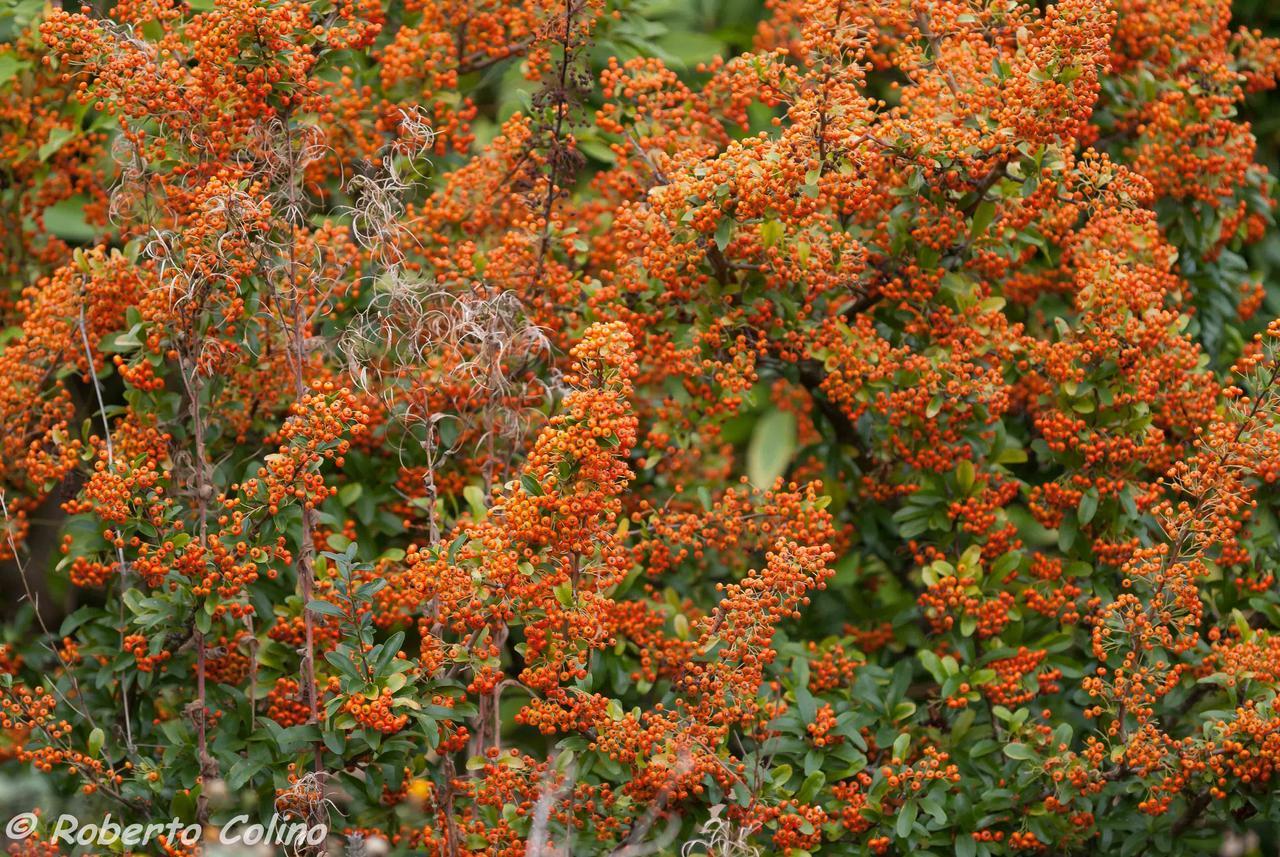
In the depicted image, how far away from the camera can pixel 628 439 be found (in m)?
2.68

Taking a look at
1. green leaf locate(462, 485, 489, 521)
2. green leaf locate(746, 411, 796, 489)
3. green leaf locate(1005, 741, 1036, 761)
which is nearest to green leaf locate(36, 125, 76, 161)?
green leaf locate(462, 485, 489, 521)

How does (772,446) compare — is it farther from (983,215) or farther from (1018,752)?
(1018,752)

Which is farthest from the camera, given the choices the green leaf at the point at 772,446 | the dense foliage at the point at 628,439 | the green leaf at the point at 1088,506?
the green leaf at the point at 772,446

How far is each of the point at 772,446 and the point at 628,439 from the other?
1.84m

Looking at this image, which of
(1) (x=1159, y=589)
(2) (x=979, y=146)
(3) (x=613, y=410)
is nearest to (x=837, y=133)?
(2) (x=979, y=146)

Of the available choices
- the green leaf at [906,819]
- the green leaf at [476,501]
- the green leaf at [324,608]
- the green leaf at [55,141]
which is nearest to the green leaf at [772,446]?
the green leaf at [476,501]

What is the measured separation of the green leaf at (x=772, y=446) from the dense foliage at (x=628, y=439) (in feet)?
1.79

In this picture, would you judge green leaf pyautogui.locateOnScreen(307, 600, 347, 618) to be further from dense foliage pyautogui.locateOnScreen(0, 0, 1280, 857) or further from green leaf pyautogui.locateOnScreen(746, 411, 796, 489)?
green leaf pyautogui.locateOnScreen(746, 411, 796, 489)

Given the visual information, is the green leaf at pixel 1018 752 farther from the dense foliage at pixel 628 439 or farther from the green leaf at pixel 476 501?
the green leaf at pixel 476 501

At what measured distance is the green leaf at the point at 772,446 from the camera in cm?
443

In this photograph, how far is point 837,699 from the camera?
3391mm

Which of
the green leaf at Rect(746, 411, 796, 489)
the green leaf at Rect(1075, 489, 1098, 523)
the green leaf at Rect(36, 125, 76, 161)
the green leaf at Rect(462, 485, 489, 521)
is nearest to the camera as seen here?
the green leaf at Rect(462, 485, 489, 521)

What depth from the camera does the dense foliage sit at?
2.87 meters

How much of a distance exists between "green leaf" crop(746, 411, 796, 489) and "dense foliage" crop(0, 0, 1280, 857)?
21.4 inches
